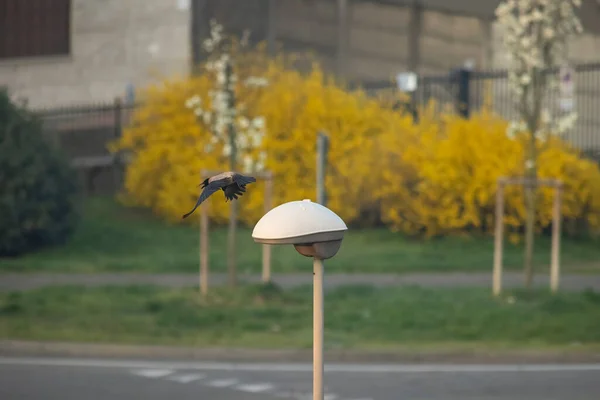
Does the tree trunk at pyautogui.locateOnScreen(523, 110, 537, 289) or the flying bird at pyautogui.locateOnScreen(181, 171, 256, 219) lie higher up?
the flying bird at pyautogui.locateOnScreen(181, 171, 256, 219)

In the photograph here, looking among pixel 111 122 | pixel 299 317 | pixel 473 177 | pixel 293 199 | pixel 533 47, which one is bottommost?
pixel 299 317

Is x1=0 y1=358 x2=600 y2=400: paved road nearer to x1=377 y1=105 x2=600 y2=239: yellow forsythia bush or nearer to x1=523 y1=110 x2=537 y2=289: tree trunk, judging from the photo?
x1=523 y1=110 x2=537 y2=289: tree trunk

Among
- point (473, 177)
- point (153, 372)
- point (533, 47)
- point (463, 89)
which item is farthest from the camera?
point (463, 89)

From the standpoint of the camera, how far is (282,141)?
72.3 ft

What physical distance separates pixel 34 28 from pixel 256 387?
22.6 meters

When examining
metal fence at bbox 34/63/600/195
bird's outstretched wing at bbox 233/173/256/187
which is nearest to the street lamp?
bird's outstretched wing at bbox 233/173/256/187

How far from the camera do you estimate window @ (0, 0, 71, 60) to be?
31266mm

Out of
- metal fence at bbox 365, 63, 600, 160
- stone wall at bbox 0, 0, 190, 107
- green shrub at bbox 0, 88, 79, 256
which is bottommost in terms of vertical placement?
green shrub at bbox 0, 88, 79, 256

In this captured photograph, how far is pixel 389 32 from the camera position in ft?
107

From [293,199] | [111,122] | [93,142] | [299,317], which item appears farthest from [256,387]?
[93,142]

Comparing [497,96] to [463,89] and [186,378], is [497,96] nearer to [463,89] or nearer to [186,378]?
[463,89]

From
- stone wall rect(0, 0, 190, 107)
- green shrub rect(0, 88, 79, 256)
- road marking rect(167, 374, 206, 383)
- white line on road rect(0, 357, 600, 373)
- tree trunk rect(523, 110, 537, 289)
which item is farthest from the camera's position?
stone wall rect(0, 0, 190, 107)

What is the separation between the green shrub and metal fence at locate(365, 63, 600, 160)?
20.7 feet

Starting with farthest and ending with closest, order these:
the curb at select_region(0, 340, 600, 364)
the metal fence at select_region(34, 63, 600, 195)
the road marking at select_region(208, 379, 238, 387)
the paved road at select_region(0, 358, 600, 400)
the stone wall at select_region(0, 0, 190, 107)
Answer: the stone wall at select_region(0, 0, 190, 107)
the metal fence at select_region(34, 63, 600, 195)
the curb at select_region(0, 340, 600, 364)
the road marking at select_region(208, 379, 238, 387)
the paved road at select_region(0, 358, 600, 400)
